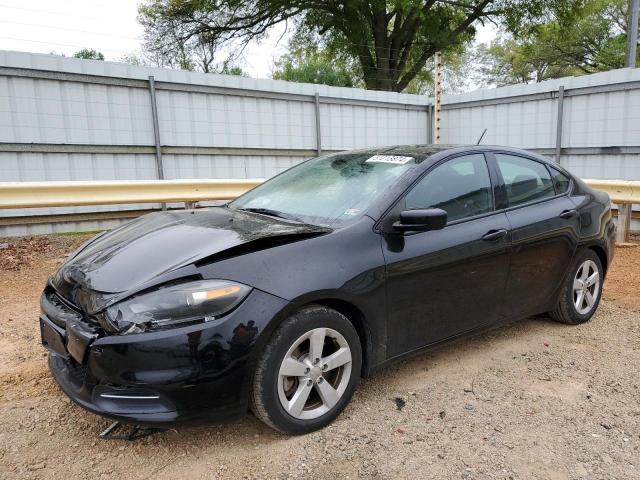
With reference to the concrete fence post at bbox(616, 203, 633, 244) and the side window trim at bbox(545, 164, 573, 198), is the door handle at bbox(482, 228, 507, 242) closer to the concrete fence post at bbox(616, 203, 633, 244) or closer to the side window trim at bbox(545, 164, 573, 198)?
the side window trim at bbox(545, 164, 573, 198)

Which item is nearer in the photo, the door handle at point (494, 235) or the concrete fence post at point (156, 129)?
the door handle at point (494, 235)

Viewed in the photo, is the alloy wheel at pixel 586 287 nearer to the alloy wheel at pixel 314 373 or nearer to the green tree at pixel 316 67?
the alloy wheel at pixel 314 373

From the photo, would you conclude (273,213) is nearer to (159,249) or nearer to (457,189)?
(159,249)

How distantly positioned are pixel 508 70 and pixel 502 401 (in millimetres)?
47998

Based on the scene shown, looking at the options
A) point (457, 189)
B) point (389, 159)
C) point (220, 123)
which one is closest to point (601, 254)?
point (457, 189)

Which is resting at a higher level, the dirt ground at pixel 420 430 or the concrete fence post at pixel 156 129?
the concrete fence post at pixel 156 129

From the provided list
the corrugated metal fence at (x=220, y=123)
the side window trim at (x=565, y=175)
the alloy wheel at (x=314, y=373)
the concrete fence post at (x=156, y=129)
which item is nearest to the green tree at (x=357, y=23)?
the corrugated metal fence at (x=220, y=123)

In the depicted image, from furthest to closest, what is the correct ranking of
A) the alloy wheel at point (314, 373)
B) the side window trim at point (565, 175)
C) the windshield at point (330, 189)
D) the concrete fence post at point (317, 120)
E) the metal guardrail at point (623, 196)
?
the concrete fence post at point (317, 120), the metal guardrail at point (623, 196), the side window trim at point (565, 175), the windshield at point (330, 189), the alloy wheel at point (314, 373)

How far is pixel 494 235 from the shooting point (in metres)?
3.28

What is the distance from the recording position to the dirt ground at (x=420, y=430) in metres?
2.32

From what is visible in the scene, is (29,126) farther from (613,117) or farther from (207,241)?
(613,117)

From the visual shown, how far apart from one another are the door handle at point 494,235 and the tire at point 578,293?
0.98m

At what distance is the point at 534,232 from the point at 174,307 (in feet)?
8.46

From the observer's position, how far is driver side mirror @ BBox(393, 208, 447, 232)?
277 cm
